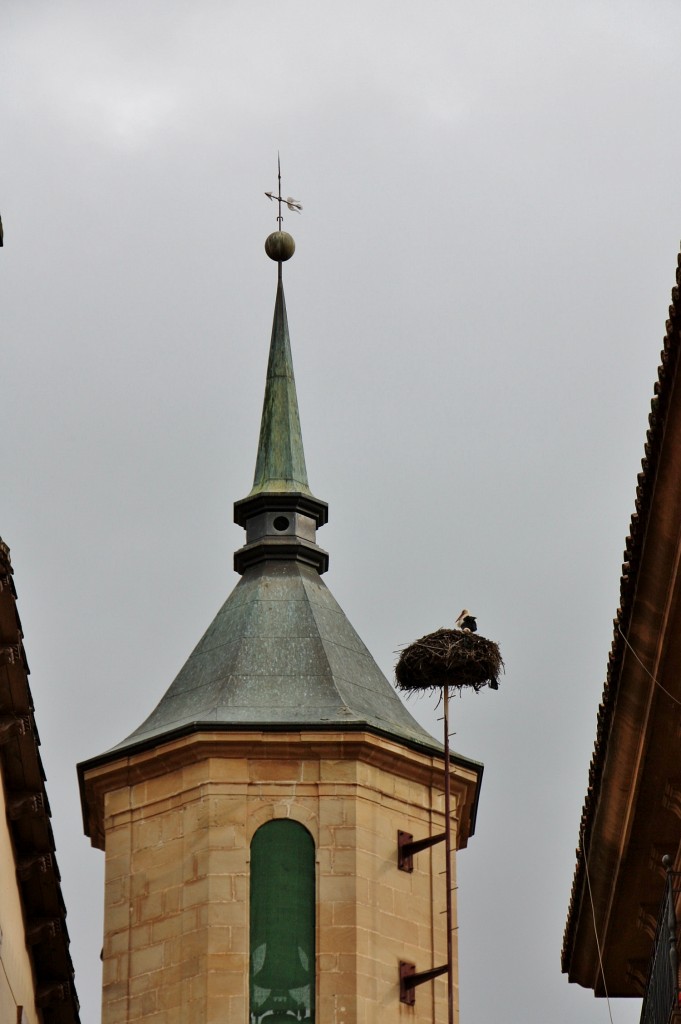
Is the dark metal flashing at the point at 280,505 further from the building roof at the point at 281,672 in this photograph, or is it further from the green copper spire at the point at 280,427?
the building roof at the point at 281,672

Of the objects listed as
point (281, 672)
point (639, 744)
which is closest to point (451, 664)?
point (281, 672)

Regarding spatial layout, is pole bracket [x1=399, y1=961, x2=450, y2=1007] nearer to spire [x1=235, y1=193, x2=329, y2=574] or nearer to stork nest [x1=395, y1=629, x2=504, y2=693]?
stork nest [x1=395, y1=629, x2=504, y2=693]

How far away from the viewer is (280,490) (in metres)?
38.5

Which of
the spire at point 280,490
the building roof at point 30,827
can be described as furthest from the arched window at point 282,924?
the spire at point 280,490

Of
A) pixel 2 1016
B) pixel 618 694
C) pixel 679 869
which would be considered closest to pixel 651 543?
pixel 618 694

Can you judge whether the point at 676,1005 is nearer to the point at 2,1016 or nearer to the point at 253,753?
the point at 2,1016

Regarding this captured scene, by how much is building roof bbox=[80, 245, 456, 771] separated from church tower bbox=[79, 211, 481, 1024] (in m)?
0.05

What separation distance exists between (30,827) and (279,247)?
19.4 metres

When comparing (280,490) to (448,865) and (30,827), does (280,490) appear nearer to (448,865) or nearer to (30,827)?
(448,865)

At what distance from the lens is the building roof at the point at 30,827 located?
71.2ft

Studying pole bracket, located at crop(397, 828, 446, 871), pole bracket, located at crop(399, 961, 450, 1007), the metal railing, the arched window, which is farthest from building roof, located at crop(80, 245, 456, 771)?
the metal railing

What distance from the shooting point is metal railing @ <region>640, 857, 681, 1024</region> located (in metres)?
19.0

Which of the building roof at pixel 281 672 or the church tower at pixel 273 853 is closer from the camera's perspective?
the church tower at pixel 273 853

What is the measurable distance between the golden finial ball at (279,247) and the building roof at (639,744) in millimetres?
19940
